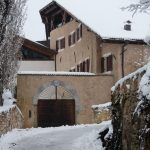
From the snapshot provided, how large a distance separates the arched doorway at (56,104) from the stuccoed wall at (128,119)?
19.3m

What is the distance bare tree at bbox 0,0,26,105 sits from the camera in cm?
1586

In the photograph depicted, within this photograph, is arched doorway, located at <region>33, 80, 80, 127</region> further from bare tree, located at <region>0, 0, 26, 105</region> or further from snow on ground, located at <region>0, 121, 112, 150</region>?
snow on ground, located at <region>0, 121, 112, 150</region>

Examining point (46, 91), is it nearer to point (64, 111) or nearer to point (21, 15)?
point (64, 111)

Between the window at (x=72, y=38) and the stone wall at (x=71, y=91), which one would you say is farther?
the window at (x=72, y=38)

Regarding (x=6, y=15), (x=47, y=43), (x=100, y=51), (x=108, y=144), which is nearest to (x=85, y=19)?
(x=100, y=51)

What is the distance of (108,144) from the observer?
9883mm

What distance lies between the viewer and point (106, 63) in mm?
31078

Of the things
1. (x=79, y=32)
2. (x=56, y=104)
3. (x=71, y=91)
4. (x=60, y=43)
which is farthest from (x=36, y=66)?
A: (x=71, y=91)

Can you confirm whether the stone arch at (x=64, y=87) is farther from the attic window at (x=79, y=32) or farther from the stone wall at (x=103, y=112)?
the attic window at (x=79, y=32)

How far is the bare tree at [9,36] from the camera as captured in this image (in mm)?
15859

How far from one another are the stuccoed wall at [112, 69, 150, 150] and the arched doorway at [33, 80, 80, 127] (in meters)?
19.3

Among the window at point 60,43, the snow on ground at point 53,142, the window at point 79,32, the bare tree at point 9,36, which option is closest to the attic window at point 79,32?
the window at point 79,32

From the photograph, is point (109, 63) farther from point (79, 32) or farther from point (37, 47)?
point (37, 47)

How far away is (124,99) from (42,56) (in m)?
28.9
